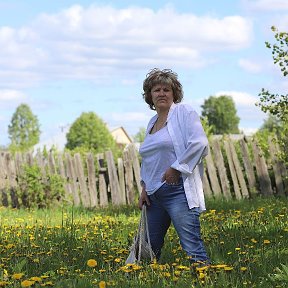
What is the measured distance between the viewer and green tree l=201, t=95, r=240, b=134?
65625 millimetres

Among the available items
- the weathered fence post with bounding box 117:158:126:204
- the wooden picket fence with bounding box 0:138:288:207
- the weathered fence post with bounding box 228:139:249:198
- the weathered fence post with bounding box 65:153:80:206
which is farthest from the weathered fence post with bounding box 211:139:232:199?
the weathered fence post with bounding box 65:153:80:206

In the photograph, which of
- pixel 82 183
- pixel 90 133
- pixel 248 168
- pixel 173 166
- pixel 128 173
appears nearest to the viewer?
pixel 173 166

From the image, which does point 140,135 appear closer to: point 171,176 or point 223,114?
point 171,176

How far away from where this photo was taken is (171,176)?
15.3 ft

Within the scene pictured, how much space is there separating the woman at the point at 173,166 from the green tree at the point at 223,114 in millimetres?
60693

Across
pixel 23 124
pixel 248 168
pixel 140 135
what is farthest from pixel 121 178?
pixel 23 124

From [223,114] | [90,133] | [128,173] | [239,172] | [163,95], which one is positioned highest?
[223,114]

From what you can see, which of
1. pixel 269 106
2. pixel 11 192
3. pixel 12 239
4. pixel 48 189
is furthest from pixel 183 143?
pixel 11 192

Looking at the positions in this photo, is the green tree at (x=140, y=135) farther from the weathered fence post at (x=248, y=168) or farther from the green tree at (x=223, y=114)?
the green tree at (x=223, y=114)

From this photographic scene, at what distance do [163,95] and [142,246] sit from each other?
119cm

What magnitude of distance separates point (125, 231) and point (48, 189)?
304 inches

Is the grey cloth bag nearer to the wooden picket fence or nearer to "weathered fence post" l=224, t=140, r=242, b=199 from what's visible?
the wooden picket fence

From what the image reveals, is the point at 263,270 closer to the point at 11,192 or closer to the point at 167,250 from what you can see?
the point at 167,250

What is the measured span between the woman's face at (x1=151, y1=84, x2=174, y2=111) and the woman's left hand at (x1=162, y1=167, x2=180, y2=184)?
22.6 inches
